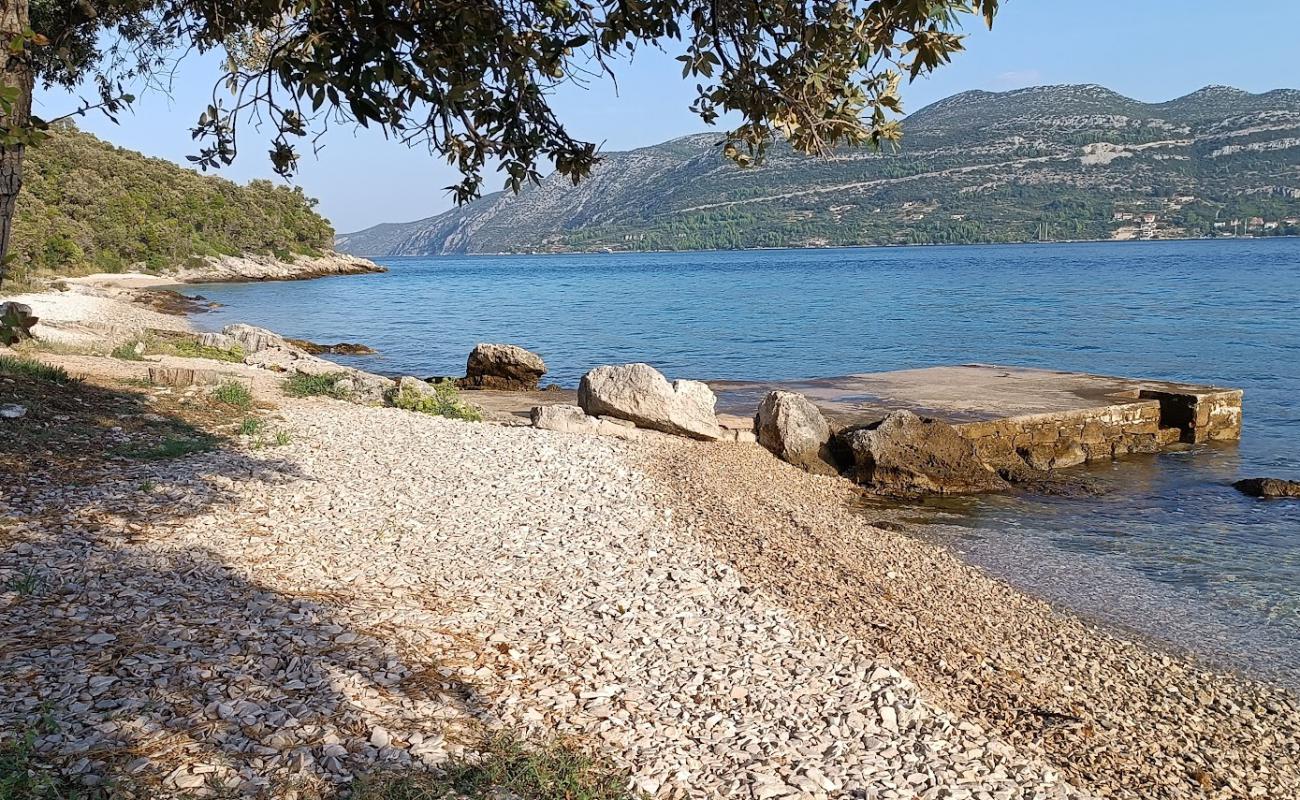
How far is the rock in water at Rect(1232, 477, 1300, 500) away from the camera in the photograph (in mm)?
13922

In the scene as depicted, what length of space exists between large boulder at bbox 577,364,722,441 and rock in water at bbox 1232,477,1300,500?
26.2 ft

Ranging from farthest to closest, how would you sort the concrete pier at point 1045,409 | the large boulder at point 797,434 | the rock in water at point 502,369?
1. the rock in water at point 502,369
2. the concrete pier at point 1045,409
3. the large boulder at point 797,434

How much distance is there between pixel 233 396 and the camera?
43.3ft

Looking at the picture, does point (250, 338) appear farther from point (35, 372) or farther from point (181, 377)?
point (35, 372)

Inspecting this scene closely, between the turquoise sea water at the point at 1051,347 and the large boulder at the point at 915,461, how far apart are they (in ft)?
2.44

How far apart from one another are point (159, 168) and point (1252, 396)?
90247 millimetres

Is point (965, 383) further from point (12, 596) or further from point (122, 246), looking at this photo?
point (122, 246)

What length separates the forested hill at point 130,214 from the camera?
184ft

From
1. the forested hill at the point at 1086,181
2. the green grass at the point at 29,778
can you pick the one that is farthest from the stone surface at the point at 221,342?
the forested hill at the point at 1086,181

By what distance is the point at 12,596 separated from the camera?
18.9 feet

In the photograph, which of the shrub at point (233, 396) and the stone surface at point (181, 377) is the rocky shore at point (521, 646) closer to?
the shrub at point (233, 396)

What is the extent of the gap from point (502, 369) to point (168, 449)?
1244 centimetres

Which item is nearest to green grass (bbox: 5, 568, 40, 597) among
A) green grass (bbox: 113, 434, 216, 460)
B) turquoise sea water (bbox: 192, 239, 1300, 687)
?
green grass (bbox: 113, 434, 216, 460)

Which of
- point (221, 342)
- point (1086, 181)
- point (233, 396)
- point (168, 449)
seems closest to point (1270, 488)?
point (168, 449)
